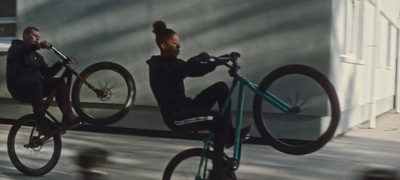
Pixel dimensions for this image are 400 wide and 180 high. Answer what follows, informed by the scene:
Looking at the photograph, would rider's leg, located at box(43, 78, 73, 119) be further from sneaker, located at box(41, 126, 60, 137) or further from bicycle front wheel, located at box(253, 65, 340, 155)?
bicycle front wheel, located at box(253, 65, 340, 155)

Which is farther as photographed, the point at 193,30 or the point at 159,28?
the point at 193,30

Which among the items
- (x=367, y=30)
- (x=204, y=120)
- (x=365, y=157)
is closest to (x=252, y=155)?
(x=365, y=157)

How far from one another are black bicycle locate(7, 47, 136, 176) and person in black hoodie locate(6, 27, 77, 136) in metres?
0.10

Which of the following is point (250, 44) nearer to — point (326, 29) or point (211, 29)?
point (211, 29)

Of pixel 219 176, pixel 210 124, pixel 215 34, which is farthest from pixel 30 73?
pixel 215 34

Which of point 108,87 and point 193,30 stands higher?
point 193,30

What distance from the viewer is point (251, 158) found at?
633cm

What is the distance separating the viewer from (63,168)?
562cm

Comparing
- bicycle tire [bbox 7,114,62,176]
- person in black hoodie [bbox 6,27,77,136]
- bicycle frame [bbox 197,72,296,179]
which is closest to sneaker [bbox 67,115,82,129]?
person in black hoodie [bbox 6,27,77,136]

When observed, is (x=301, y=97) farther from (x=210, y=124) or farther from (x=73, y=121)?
(x=73, y=121)

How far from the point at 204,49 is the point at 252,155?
1903mm

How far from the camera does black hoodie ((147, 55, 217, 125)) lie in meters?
2.87

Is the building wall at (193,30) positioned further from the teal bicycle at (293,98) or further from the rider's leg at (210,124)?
the teal bicycle at (293,98)

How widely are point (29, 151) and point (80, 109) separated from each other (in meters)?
2.37
